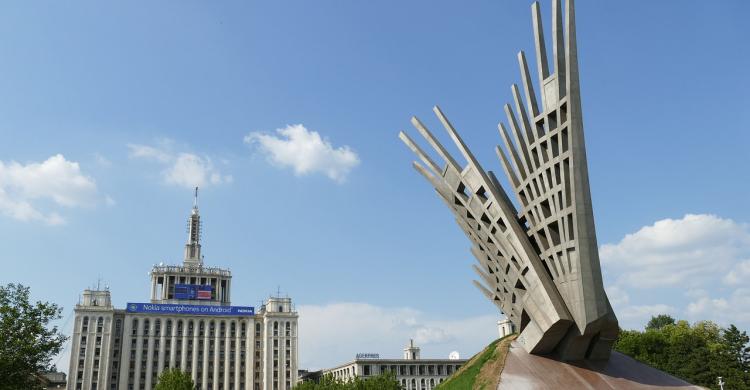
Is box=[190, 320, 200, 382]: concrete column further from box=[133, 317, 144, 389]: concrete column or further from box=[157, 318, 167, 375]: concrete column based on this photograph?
box=[133, 317, 144, 389]: concrete column

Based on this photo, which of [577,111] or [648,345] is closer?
[577,111]

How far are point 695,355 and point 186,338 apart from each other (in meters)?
92.8

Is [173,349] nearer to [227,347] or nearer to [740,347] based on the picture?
[227,347]

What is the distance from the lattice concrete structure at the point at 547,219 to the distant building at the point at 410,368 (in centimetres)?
7829

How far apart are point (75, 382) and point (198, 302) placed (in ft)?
90.2

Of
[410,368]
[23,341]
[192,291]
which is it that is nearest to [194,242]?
[192,291]

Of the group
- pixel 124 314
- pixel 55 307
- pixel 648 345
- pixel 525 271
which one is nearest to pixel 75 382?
pixel 124 314

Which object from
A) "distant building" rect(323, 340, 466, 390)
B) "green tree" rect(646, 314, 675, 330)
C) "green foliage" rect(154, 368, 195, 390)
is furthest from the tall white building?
"green tree" rect(646, 314, 675, 330)

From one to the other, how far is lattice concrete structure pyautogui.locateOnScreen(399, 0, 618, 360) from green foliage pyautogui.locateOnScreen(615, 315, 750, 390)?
41.5 metres

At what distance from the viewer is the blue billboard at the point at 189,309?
118562 millimetres

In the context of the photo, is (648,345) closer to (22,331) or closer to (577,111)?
(577,111)

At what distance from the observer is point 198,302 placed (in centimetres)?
12594

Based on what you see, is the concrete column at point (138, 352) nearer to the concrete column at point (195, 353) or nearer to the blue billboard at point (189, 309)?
the blue billboard at point (189, 309)

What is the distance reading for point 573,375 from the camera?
1085 inches
